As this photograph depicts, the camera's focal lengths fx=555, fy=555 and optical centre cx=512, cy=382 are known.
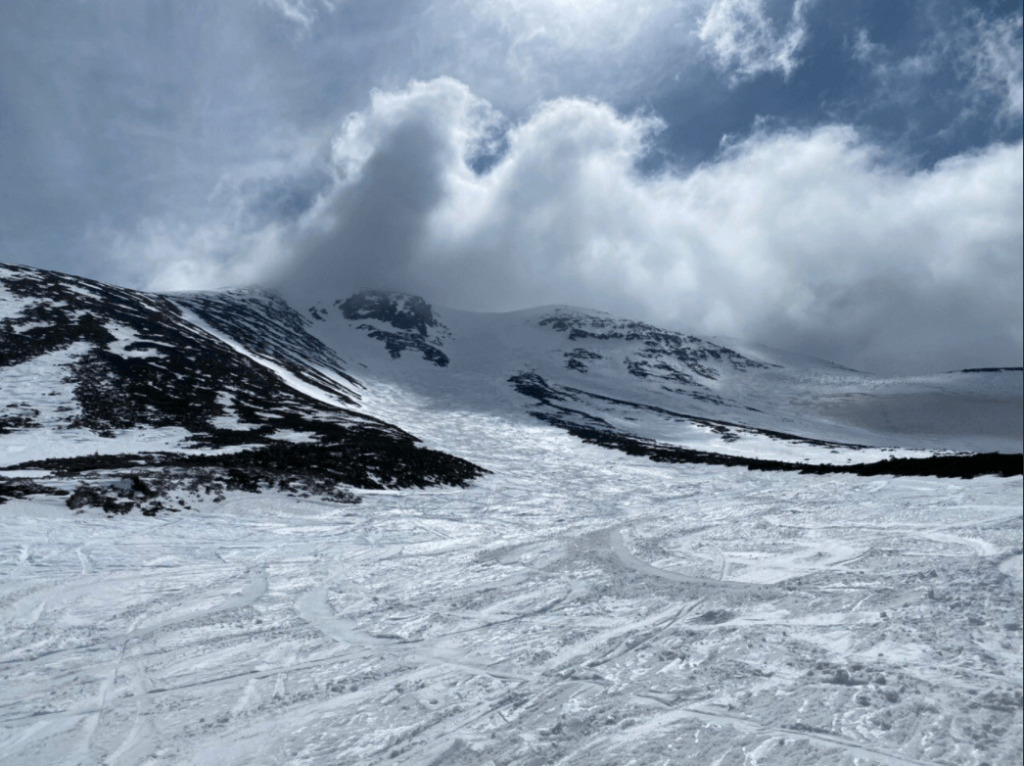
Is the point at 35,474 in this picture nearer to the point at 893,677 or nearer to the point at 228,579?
A: the point at 228,579

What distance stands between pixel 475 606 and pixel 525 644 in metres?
2.21

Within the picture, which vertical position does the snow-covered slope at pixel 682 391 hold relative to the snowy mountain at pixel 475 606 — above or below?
above

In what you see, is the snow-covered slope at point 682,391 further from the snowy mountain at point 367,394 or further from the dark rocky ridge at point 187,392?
the dark rocky ridge at point 187,392

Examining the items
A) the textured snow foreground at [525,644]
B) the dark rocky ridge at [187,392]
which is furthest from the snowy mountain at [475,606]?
the dark rocky ridge at [187,392]

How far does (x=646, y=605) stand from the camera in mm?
9734

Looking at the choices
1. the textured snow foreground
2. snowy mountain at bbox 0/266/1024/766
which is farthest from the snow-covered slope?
the textured snow foreground

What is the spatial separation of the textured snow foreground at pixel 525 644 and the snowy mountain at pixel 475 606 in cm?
5

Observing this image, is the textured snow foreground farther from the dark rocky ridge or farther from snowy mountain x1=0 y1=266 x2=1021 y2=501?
the dark rocky ridge

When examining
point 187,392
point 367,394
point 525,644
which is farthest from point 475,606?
point 367,394

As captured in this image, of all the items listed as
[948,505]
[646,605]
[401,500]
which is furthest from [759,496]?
[646,605]

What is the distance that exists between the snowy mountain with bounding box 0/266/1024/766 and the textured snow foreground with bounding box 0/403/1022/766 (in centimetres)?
5

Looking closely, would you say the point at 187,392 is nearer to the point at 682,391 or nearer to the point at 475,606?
the point at 475,606

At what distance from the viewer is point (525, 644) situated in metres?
8.11

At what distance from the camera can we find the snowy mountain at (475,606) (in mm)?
5816
